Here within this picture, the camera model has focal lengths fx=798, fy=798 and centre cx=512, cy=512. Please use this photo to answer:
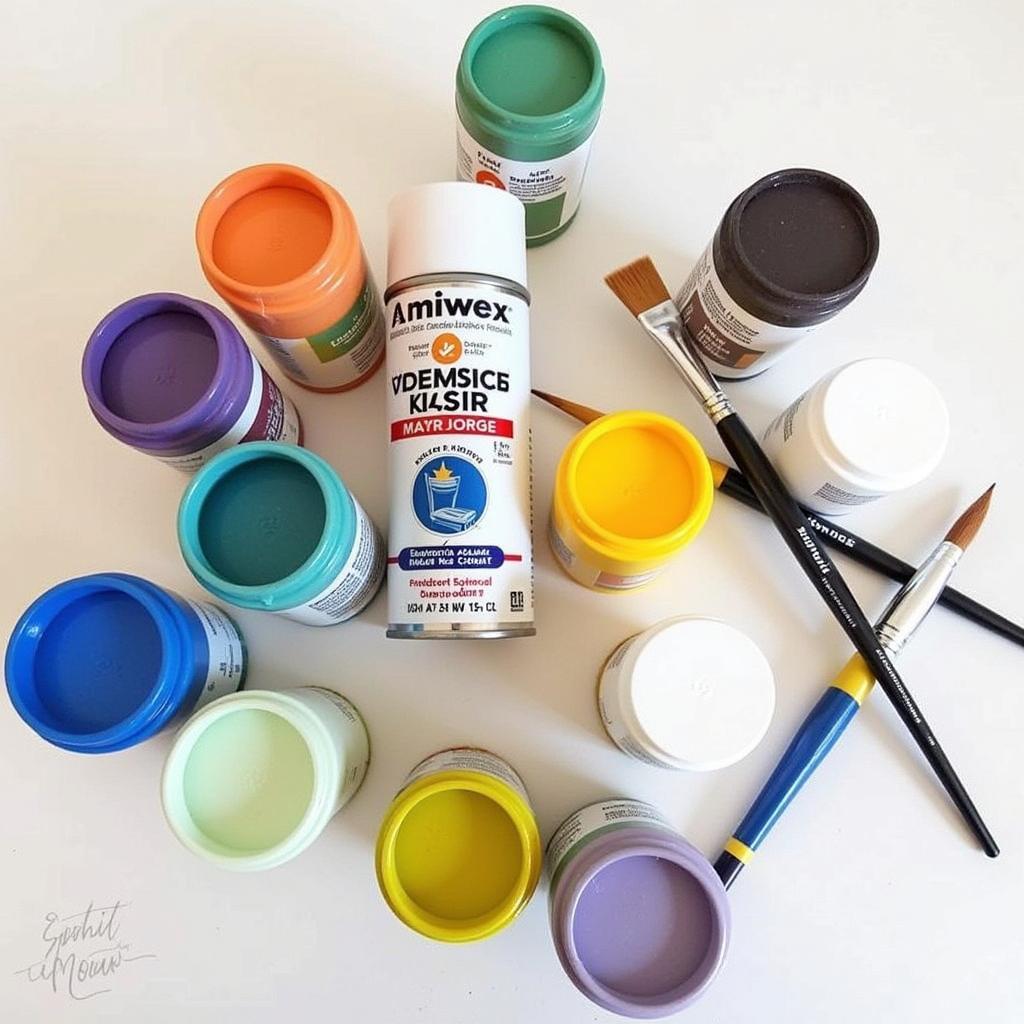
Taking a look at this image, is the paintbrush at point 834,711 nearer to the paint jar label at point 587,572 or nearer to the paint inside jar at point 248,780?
the paint jar label at point 587,572

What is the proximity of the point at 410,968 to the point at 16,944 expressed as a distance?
281 millimetres

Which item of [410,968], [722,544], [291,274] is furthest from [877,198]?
[410,968]

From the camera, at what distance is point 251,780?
50 centimetres

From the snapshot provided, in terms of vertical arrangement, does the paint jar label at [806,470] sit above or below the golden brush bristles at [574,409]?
above

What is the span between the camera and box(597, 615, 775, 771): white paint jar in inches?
19.8

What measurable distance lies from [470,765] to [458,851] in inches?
2.1

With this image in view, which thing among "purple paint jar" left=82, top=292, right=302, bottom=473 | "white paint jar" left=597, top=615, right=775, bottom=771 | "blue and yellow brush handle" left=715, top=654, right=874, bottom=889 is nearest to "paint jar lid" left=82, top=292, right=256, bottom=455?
"purple paint jar" left=82, top=292, right=302, bottom=473

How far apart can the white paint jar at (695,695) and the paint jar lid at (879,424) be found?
0.15 m

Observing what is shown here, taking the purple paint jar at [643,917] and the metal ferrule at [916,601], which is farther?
the metal ferrule at [916,601]

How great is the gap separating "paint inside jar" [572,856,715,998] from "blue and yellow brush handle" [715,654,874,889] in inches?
3.2

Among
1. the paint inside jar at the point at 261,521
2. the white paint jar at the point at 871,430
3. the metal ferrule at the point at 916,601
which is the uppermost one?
the white paint jar at the point at 871,430

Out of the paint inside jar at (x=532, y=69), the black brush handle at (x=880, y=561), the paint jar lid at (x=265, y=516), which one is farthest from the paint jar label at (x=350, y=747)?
the paint inside jar at (x=532, y=69)

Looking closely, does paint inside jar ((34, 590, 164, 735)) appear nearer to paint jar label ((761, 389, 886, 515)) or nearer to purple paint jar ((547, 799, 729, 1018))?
purple paint jar ((547, 799, 729, 1018))

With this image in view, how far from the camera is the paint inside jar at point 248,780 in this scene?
495 millimetres
